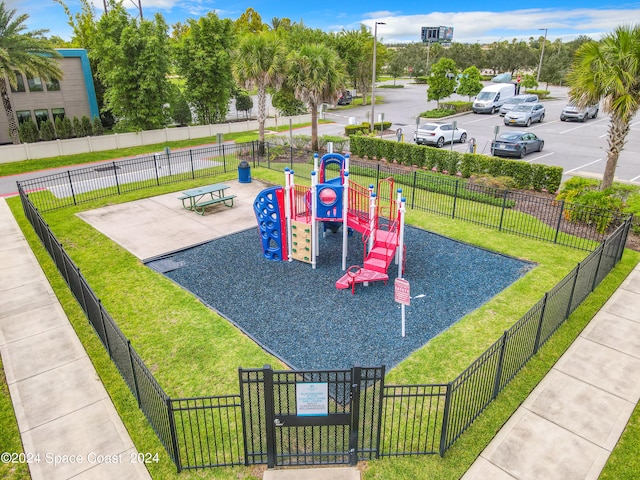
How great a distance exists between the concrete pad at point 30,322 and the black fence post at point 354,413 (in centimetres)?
722

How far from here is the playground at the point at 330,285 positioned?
926 centimetres

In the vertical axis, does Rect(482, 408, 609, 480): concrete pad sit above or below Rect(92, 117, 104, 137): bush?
below

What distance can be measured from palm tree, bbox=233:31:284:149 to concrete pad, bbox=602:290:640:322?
18.8 meters

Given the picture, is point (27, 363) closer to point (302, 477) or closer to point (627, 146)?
point (302, 477)

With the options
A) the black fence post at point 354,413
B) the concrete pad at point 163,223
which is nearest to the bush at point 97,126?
the concrete pad at point 163,223

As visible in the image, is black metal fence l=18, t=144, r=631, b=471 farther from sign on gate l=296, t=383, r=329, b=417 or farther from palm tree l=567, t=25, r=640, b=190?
palm tree l=567, t=25, r=640, b=190

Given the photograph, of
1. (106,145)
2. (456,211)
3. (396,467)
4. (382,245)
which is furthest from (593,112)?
(396,467)

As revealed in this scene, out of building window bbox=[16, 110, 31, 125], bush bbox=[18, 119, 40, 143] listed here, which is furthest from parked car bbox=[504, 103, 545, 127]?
building window bbox=[16, 110, 31, 125]

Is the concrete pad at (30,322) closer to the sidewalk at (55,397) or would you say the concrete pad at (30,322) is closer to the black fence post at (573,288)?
the sidewalk at (55,397)

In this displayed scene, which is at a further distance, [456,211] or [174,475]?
[456,211]

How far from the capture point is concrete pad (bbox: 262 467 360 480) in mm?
6285

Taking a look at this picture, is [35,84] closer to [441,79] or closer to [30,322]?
[30,322]

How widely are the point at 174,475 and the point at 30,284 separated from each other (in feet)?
26.7

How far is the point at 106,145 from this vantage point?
28000mm
